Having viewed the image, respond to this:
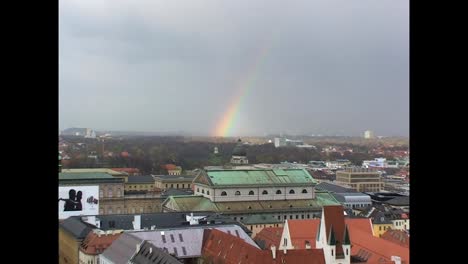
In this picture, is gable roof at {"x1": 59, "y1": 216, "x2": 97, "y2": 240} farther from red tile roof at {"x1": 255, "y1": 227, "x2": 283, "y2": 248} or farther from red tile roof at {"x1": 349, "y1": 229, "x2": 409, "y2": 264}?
red tile roof at {"x1": 349, "y1": 229, "x2": 409, "y2": 264}

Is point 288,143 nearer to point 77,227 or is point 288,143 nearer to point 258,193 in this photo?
point 258,193

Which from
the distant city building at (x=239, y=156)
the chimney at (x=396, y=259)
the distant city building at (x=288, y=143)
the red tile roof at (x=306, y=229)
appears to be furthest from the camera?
the distant city building at (x=239, y=156)

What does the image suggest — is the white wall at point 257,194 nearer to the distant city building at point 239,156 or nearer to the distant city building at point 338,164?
the distant city building at point 338,164

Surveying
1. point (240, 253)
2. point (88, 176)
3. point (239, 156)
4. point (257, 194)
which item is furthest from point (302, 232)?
point (239, 156)

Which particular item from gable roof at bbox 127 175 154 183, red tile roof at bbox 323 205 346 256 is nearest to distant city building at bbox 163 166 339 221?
gable roof at bbox 127 175 154 183

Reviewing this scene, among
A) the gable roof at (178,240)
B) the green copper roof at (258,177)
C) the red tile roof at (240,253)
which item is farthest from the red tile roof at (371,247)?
the green copper roof at (258,177)
